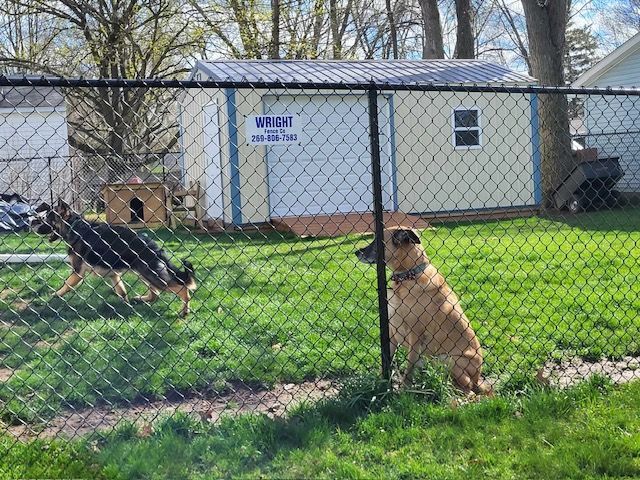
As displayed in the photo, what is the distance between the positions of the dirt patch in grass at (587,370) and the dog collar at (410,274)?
39.8 inches

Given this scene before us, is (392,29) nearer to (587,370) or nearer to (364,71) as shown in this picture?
(364,71)

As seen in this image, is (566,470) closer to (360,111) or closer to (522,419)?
(522,419)

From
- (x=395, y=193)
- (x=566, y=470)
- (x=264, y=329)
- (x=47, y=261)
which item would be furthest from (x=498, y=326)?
(x=395, y=193)

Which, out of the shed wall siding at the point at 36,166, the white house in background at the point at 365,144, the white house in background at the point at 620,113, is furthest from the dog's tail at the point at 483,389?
the white house in background at the point at 620,113

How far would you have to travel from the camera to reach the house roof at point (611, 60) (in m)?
19.4

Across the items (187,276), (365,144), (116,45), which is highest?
(116,45)

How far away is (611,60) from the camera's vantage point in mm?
20219

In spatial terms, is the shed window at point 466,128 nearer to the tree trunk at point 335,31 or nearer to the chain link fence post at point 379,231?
the tree trunk at point 335,31

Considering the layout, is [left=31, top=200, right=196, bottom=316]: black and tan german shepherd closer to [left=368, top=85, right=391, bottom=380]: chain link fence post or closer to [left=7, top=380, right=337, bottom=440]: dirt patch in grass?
[left=7, top=380, right=337, bottom=440]: dirt patch in grass

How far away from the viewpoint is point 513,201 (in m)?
15.2

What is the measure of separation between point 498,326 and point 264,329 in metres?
1.89

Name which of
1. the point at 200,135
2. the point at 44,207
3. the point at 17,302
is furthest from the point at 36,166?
the point at 17,302

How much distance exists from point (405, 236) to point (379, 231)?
58 cm

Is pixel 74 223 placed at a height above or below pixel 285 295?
above
